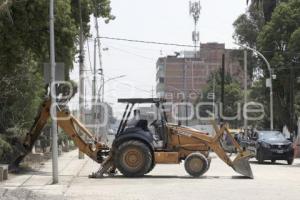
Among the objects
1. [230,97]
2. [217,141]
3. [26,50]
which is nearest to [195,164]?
[217,141]

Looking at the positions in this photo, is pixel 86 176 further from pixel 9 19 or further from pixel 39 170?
pixel 9 19

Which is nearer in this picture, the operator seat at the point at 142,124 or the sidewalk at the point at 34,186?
the sidewalk at the point at 34,186

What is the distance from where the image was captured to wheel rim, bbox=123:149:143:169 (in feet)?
75.5

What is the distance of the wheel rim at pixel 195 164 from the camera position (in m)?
23.0

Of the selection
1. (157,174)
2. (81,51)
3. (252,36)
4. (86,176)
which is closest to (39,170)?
(86,176)

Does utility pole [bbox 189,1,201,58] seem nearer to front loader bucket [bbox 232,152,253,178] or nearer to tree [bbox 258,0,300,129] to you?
tree [bbox 258,0,300,129]

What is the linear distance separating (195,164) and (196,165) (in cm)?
5

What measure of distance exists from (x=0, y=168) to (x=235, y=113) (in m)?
74.4

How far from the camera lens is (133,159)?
23.0 meters

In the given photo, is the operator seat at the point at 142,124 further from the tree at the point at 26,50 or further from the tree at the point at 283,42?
the tree at the point at 283,42

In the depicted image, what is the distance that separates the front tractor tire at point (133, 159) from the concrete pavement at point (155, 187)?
1.17 ft

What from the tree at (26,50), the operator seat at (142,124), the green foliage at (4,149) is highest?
the tree at (26,50)

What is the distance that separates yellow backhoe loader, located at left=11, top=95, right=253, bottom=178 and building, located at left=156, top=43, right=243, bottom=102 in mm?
67653

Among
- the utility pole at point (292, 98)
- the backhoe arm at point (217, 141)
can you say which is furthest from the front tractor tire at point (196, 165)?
the utility pole at point (292, 98)
